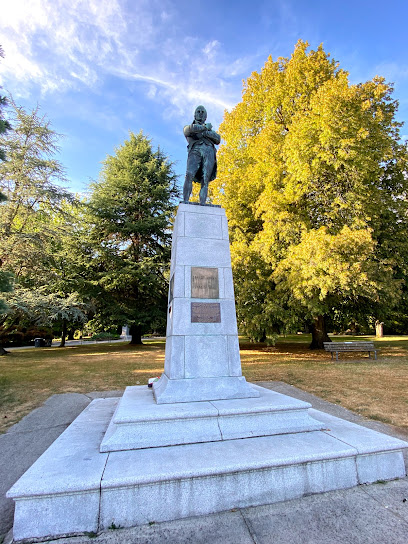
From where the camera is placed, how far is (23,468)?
388 cm

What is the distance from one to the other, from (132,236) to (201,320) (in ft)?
62.4

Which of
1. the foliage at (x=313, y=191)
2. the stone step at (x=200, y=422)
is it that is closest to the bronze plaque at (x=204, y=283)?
the stone step at (x=200, y=422)

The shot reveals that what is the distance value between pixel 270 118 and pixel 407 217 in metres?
8.27

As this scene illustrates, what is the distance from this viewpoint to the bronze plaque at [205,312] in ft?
16.6

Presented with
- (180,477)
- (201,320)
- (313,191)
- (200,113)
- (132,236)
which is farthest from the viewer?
(132,236)

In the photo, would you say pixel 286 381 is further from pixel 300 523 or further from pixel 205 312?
pixel 300 523

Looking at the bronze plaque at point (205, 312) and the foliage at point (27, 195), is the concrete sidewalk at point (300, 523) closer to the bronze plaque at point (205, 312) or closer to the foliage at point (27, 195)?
the bronze plaque at point (205, 312)

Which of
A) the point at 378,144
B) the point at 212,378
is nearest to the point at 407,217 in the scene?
the point at 378,144

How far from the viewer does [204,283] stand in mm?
5336

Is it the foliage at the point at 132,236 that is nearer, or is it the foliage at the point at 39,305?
the foliage at the point at 39,305

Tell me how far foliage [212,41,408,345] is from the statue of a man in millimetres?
6440

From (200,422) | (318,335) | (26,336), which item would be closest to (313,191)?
(318,335)

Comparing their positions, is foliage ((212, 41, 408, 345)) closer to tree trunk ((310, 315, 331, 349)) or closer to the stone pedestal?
tree trunk ((310, 315, 331, 349))

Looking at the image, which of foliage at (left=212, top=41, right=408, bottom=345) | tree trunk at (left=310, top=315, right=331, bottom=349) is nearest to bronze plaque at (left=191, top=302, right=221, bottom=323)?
foliage at (left=212, top=41, right=408, bottom=345)
